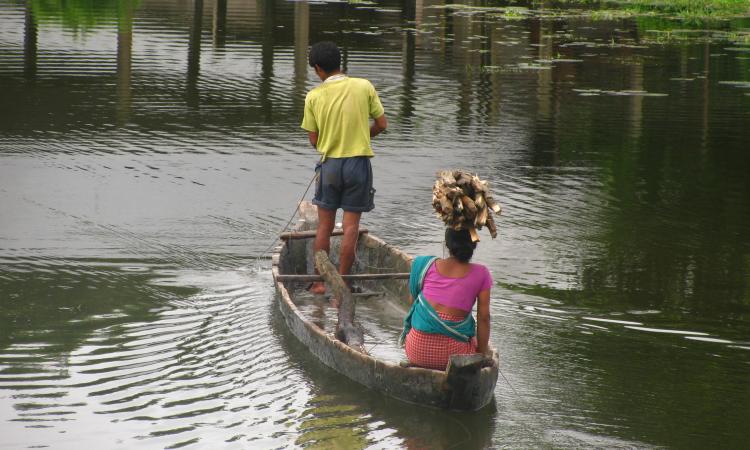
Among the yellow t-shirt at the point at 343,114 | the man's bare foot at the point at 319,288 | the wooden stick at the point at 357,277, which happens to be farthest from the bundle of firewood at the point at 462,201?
the man's bare foot at the point at 319,288

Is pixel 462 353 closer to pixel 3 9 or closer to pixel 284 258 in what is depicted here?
pixel 284 258

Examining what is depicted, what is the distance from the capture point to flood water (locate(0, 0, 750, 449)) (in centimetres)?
671

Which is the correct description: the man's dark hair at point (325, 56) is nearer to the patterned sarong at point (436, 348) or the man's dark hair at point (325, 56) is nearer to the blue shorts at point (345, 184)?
the blue shorts at point (345, 184)

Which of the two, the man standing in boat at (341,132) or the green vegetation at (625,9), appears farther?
the green vegetation at (625,9)

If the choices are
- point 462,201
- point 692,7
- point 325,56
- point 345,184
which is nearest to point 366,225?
point 345,184

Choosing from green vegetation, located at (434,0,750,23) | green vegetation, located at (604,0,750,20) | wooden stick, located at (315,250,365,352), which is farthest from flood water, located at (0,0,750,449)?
green vegetation, located at (604,0,750,20)

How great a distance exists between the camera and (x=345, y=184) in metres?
8.30

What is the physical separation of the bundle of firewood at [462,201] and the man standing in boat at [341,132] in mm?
1805

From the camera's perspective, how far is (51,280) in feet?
29.7

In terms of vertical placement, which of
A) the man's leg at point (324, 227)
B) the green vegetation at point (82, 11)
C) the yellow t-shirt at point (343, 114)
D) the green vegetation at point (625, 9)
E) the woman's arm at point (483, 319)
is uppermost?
the green vegetation at point (625, 9)

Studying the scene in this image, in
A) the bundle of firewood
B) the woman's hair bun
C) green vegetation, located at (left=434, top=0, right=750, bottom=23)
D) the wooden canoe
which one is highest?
green vegetation, located at (left=434, top=0, right=750, bottom=23)

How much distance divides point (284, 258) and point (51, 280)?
5.72 feet

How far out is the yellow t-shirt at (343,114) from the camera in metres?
8.16

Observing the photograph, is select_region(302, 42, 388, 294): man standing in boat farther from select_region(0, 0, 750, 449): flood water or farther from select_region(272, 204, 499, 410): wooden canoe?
select_region(0, 0, 750, 449): flood water
